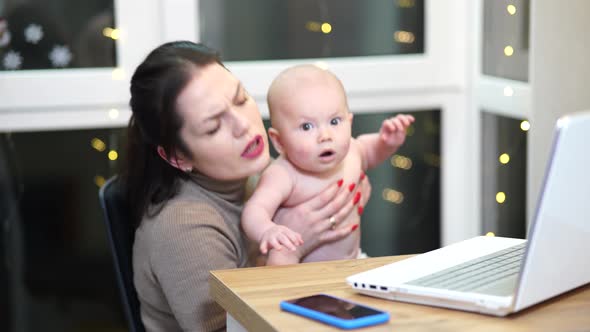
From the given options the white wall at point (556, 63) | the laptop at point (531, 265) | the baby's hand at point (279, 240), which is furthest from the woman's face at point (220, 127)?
the white wall at point (556, 63)

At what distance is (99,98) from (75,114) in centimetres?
8

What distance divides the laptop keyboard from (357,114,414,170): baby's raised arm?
65cm

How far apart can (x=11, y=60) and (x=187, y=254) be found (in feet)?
4.18

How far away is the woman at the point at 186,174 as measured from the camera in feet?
5.49

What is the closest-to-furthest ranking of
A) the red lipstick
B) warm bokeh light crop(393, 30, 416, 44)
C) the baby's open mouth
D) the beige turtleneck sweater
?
the beige turtleneck sweater < the red lipstick < the baby's open mouth < warm bokeh light crop(393, 30, 416, 44)

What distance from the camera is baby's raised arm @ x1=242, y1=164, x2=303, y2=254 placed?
5.12ft

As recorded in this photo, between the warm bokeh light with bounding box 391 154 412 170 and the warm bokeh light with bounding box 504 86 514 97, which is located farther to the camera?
the warm bokeh light with bounding box 391 154 412 170

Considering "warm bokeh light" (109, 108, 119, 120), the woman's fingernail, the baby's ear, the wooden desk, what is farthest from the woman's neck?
"warm bokeh light" (109, 108, 119, 120)

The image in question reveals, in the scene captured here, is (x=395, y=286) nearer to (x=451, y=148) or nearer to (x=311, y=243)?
(x=311, y=243)

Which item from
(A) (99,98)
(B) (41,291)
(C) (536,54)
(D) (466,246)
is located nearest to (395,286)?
(D) (466,246)

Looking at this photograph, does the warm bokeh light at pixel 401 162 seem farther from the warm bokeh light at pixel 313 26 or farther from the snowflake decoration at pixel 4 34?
the snowflake decoration at pixel 4 34

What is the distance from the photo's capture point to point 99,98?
272 centimetres

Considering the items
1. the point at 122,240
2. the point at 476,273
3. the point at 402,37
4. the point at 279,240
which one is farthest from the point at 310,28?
the point at 476,273

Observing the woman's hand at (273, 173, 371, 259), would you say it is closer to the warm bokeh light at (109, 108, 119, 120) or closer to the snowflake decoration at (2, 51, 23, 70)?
the warm bokeh light at (109, 108, 119, 120)
